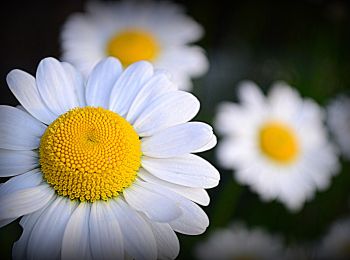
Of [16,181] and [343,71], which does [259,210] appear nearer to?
[343,71]

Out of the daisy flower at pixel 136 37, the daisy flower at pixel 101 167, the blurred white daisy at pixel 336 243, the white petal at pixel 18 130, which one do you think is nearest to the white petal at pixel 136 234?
the daisy flower at pixel 101 167

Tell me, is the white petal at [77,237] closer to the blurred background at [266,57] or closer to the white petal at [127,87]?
the white petal at [127,87]

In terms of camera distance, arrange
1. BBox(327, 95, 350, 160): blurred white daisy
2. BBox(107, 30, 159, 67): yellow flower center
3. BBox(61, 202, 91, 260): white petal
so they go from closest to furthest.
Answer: BBox(61, 202, 91, 260): white petal < BBox(107, 30, 159, 67): yellow flower center < BBox(327, 95, 350, 160): blurred white daisy

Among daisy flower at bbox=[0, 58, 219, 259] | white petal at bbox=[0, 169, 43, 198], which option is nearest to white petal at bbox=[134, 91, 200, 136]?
daisy flower at bbox=[0, 58, 219, 259]

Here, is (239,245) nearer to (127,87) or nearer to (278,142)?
(278,142)

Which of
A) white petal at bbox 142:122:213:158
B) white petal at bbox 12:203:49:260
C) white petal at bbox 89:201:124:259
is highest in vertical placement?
white petal at bbox 142:122:213:158

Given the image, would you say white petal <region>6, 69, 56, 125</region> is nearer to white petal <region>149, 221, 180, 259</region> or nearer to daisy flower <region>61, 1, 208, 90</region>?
white petal <region>149, 221, 180, 259</region>

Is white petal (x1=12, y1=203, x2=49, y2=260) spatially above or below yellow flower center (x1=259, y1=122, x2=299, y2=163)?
above

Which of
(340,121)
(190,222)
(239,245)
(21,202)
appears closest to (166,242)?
(190,222)
